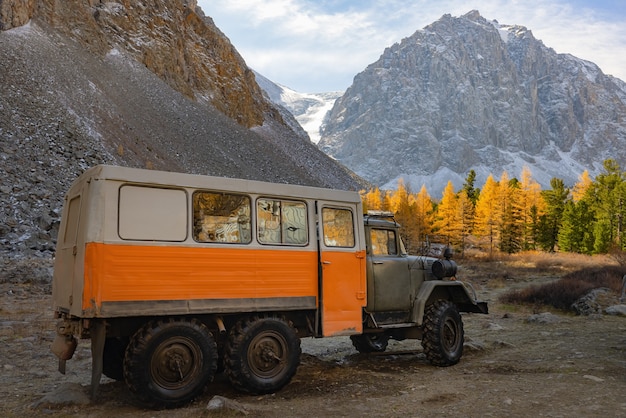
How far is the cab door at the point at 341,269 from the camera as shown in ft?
29.6

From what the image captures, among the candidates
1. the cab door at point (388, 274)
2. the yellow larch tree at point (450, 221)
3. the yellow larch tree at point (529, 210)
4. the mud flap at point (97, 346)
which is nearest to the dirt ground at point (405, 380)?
the mud flap at point (97, 346)

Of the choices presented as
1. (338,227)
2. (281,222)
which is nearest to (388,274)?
(338,227)

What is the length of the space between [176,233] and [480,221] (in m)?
62.4

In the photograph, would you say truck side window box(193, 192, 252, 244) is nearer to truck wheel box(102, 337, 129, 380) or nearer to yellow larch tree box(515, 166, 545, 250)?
truck wheel box(102, 337, 129, 380)

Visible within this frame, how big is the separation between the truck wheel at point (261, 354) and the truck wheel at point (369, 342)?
3611 mm

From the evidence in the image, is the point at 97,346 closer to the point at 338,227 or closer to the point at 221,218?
the point at 221,218

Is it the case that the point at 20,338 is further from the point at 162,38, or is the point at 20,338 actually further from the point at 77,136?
the point at 162,38

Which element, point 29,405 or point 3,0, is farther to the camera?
point 3,0

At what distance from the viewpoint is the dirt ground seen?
7059 millimetres

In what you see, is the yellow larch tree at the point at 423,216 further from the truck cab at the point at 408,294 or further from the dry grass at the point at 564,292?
the truck cab at the point at 408,294

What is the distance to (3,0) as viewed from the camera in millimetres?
54406

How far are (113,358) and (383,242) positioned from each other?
522 centimetres

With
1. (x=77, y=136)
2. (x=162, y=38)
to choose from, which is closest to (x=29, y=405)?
(x=77, y=136)

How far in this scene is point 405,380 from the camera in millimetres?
9148
